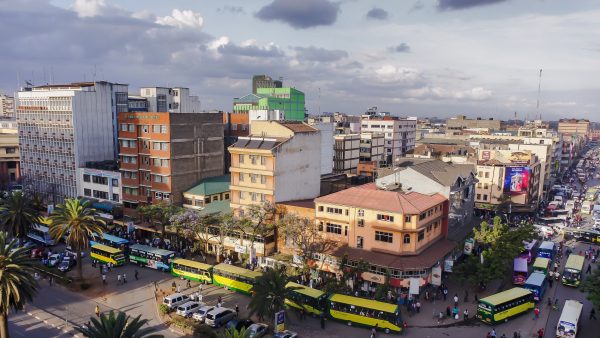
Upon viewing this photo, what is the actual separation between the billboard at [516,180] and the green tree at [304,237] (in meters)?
59.0

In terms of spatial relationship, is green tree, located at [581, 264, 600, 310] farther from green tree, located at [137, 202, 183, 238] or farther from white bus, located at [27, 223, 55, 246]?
white bus, located at [27, 223, 55, 246]

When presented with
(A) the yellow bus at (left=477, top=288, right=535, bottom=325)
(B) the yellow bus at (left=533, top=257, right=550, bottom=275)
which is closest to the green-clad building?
(B) the yellow bus at (left=533, top=257, right=550, bottom=275)

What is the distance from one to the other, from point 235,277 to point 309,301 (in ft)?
38.5

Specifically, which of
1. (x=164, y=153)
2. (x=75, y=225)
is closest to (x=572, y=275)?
(x=164, y=153)

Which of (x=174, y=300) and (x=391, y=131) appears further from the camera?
(x=391, y=131)

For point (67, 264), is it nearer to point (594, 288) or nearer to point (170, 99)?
point (170, 99)

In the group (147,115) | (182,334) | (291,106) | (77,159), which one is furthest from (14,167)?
(182,334)

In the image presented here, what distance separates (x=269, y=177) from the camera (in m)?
66.3

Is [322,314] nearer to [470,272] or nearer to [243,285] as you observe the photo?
[243,285]

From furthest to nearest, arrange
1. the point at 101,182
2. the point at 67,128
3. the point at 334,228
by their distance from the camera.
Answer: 1. the point at 67,128
2. the point at 101,182
3. the point at 334,228

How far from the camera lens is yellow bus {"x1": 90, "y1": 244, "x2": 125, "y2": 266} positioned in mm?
65812

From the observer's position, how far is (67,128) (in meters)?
92.4

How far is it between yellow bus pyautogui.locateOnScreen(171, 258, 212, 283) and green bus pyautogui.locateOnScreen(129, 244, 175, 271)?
1.75m

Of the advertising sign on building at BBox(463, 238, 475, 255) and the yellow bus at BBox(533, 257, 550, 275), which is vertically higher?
the advertising sign on building at BBox(463, 238, 475, 255)
